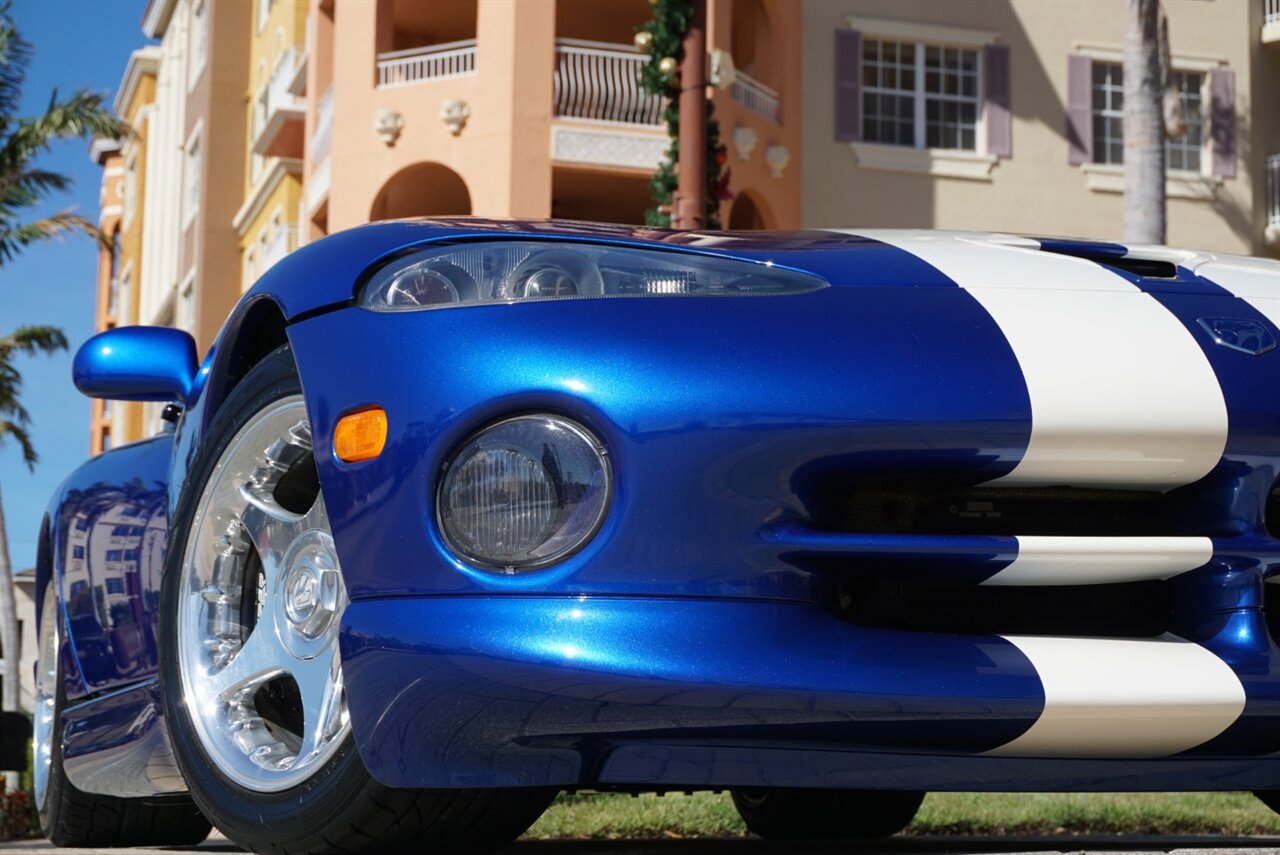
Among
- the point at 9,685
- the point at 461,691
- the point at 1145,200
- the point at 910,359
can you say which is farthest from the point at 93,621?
the point at 9,685

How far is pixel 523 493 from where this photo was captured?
7.16 feet

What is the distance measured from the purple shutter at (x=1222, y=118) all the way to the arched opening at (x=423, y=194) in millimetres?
8628

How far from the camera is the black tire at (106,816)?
374cm

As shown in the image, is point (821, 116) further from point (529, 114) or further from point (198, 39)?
point (198, 39)

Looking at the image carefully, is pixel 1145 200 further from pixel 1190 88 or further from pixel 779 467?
pixel 779 467

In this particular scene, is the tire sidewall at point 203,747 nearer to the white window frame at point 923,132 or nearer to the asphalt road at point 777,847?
the asphalt road at point 777,847

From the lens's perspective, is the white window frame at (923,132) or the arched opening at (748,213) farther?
the white window frame at (923,132)

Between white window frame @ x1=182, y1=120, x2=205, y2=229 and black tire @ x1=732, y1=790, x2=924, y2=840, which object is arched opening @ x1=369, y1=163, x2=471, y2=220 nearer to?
white window frame @ x1=182, y1=120, x2=205, y2=229

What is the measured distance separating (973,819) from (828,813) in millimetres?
951

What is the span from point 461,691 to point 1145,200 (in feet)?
36.2

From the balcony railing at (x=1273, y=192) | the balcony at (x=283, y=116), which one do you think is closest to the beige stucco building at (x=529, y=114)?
the balcony at (x=283, y=116)

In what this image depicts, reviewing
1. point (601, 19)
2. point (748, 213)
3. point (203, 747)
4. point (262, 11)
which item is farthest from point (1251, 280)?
point (262, 11)

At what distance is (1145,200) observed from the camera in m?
12.3

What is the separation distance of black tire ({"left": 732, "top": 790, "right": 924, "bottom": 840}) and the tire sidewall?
5.57 ft
